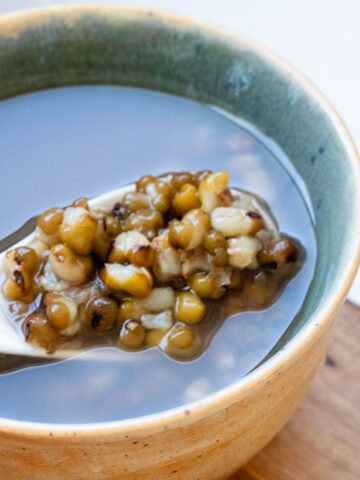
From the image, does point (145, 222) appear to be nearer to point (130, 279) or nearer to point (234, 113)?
point (130, 279)

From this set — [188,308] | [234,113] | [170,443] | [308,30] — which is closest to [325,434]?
[188,308]

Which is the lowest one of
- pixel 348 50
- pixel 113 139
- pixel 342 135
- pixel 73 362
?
pixel 73 362

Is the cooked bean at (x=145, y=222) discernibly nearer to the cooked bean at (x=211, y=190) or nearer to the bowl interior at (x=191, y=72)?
the cooked bean at (x=211, y=190)

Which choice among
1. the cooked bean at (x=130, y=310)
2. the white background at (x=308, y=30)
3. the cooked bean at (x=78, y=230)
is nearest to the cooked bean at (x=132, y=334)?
the cooked bean at (x=130, y=310)

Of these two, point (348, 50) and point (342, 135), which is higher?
point (342, 135)

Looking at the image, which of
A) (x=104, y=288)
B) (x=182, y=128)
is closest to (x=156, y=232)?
(x=104, y=288)

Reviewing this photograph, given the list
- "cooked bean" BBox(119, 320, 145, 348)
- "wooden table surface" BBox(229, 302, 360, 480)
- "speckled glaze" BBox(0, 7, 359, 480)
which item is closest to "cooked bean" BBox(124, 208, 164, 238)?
"cooked bean" BBox(119, 320, 145, 348)

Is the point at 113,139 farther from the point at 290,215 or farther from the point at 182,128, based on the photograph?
the point at 290,215
